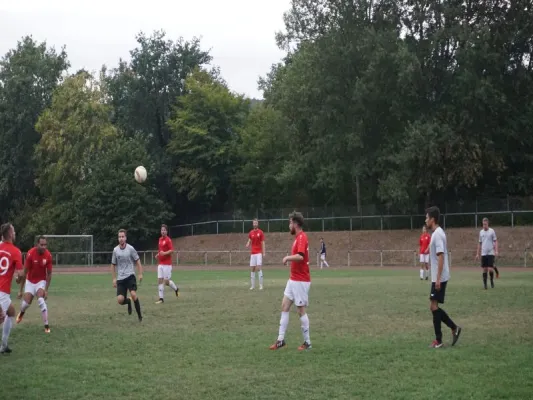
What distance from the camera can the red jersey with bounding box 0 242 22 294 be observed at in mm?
12422

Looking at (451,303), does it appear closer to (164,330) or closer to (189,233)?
(164,330)

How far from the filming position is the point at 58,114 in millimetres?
72000

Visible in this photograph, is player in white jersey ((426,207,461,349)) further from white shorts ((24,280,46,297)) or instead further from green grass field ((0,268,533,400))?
white shorts ((24,280,46,297))

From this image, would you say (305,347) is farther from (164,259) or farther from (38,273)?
(164,259)

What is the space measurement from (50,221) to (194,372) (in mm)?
63123

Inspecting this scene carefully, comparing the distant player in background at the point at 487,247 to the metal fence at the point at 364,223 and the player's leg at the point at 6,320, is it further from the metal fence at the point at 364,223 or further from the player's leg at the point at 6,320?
the metal fence at the point at 364,223

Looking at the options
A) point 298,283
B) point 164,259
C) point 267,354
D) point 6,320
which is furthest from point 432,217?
point 164,259

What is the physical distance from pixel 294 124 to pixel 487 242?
34548 mm

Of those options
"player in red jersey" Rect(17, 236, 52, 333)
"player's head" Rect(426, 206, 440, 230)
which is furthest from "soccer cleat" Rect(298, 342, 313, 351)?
"player in red jersey" Rect(17, 236, 52, 333)

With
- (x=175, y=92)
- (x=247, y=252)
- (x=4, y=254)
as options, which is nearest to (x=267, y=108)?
(x=175, y=92)

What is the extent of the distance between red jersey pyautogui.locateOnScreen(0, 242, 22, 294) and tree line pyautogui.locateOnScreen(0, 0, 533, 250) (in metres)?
40.2

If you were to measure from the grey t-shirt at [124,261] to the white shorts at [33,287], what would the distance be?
7.07 ft

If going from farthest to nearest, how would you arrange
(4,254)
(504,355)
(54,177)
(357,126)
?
1. (54,177)
2. (357,126)
3. (4,254)
4. (504,355)

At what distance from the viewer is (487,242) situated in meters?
25.1
